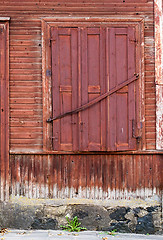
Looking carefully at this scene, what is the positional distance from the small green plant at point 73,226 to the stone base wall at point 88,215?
0.20 ft

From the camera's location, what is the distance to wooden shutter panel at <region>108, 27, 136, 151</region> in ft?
17.5

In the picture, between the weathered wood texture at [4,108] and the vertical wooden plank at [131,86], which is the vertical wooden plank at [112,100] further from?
the weathered wood texture at [4,108]

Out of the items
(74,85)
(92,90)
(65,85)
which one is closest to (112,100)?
(92,90)

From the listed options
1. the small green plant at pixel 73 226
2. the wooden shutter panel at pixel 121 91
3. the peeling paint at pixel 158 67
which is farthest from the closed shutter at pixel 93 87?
the small green plant at pixel 73 226

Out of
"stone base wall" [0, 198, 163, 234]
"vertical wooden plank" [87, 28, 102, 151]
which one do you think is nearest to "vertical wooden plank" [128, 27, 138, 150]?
"vertical wooden plank" [87, 28, 102, 151]

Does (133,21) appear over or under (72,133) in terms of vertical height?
over

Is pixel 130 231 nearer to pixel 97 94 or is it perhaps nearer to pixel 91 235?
pixel 91 235

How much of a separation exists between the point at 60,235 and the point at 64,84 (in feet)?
8.39

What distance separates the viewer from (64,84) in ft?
17.6

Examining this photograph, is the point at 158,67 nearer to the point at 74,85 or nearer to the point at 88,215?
the point at 74,85

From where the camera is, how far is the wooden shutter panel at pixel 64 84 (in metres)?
5.34

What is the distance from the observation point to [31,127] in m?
5.45

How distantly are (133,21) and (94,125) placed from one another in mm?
1939

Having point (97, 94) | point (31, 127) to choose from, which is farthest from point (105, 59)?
point (31, 127)
